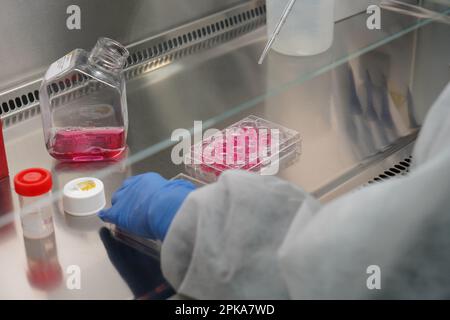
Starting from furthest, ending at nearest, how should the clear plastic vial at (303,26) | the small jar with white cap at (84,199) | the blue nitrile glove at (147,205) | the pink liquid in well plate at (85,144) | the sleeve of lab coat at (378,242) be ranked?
the clear plastic vial at (303,26)
the pink liquid in well plate at (85,144)
the small jar with white cap at (84,199)
the blue nitrile glove at (147,205)
the sleeve of lab coat at (378,242)

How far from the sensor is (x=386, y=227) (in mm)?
902

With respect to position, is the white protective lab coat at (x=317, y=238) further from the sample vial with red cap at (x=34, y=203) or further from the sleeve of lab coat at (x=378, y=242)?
the sample vial with red cap at (x=34, y=203)

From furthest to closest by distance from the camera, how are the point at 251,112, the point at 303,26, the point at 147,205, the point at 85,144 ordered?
the point at 303,26 < the point at 251,112 < the point at 85,144 < the point at 147,205

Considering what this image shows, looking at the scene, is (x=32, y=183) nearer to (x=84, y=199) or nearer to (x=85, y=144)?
(x=84, y=199)

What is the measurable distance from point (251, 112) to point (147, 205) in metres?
0.47

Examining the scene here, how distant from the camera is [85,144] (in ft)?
4.43

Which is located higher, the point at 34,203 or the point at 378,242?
the point at 378,242

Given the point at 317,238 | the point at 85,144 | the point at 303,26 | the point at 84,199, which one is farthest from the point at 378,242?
the point at 303,26

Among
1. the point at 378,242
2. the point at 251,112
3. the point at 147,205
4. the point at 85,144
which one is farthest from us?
the point at 251,112

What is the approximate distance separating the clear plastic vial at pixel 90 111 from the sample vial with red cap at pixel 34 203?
0.55 feet

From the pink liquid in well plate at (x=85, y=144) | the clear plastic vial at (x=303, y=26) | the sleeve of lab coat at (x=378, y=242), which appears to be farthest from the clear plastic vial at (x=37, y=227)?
the clear plastic vial at (x=303, y=26)

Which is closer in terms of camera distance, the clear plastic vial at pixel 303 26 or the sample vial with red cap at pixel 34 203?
the sample vial with red cap at pixel 34 203

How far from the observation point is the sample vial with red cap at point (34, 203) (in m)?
1.14
